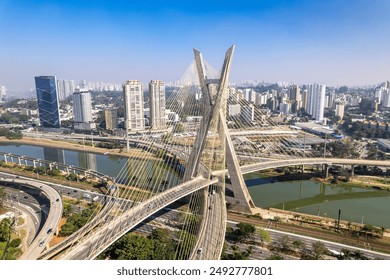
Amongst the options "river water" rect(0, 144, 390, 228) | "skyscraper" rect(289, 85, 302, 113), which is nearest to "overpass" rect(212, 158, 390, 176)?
"river water" rect(0, 144, 390, 228)

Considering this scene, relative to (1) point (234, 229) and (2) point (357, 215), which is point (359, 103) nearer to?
(2) point (357, 215)

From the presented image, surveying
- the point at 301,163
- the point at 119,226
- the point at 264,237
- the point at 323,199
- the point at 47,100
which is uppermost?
the point at 47,100

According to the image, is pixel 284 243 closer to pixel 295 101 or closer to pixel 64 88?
pixel 295 101

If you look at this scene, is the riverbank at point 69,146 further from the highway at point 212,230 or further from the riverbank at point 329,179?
the highway at point 212,230

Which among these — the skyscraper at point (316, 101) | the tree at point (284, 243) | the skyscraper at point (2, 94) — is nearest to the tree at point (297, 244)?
the tree at point (284, 243)

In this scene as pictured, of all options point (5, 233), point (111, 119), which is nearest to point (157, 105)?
point (111, 119)

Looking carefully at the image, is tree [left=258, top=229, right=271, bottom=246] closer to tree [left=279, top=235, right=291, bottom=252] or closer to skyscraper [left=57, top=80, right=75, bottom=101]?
tree [left=279, top=235, right=291, bottom=252]
